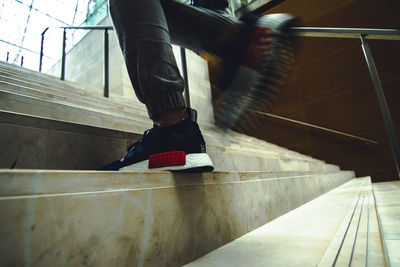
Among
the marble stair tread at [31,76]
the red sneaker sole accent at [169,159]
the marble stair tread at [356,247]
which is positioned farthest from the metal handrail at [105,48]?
the marble stair tread at [356,247]

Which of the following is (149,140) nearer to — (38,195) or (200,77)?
(38,195)

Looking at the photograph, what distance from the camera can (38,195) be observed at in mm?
241

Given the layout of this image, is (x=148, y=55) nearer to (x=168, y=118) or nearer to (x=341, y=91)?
(x=168, y=118)

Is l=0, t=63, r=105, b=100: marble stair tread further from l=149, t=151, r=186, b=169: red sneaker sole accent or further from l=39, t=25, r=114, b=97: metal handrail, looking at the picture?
l=149, t=151, r=186, b=169: red sneaker sole accent

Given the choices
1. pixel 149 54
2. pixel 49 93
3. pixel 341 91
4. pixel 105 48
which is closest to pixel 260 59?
pixel 149 54

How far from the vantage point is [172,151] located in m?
0.41

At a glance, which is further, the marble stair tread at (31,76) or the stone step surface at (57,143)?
the marble stair tread at (31,76)

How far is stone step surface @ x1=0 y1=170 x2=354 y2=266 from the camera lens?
0.22 meters

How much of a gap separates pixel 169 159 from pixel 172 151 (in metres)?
0.02

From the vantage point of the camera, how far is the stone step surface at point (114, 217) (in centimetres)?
22

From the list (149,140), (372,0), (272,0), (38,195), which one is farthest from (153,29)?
(272,0)

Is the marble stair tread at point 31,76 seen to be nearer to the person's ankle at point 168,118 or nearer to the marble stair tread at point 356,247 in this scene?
the person's ankle at point 168,118

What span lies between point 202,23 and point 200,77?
3.39 metres

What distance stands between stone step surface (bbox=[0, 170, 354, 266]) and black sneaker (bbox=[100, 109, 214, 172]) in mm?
29
